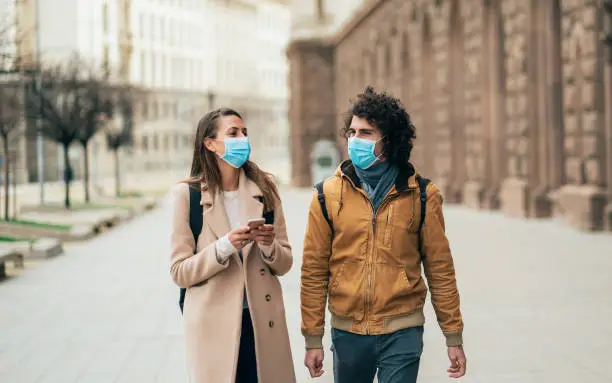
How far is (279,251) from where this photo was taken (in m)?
4.46

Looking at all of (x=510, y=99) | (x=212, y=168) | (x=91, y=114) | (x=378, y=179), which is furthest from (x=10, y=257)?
(x=91, y=114)

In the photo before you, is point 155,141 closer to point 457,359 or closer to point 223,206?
point 223,206

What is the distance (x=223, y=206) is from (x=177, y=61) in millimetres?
92358

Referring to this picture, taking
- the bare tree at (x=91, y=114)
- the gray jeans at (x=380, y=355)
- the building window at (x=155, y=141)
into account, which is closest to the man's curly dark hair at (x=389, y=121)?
the gray jeans at (x=380, y=355)

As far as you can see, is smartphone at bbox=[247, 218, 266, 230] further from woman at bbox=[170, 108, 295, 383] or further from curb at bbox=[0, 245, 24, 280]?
curb at bbox=[0, 245, 24, 280]

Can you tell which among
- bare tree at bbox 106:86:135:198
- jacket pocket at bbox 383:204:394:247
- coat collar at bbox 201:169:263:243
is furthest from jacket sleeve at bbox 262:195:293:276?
bare tree at bbox 106:86:135:198

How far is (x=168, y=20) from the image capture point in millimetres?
94750

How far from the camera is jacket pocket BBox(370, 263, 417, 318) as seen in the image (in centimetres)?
418

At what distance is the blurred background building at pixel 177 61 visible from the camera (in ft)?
216

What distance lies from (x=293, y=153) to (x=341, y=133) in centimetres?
4922

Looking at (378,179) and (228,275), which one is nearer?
(378,179)

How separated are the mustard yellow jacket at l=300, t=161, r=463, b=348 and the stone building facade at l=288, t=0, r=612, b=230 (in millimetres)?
14145

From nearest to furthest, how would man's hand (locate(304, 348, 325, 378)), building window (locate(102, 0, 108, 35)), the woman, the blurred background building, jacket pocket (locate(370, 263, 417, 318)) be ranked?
jacket pocket (locate(370, 263, 417, 318)), man's hand (locate(304, 348, 325, 378)), the woman, the blurred background building, building window (locate(102, 0, 108, 35))

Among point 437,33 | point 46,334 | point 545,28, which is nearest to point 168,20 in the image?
point 437,33
